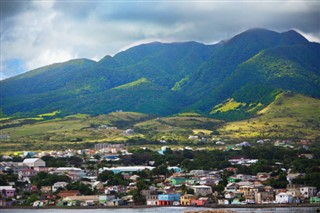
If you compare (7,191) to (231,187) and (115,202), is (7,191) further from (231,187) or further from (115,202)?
(231,187)

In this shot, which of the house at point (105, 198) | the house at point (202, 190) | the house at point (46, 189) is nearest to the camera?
the house at point (105, 198)

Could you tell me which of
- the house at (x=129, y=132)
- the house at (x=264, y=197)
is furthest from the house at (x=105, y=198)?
the house at (x=129, y=132)

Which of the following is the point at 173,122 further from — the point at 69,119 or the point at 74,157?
the point at 74,157

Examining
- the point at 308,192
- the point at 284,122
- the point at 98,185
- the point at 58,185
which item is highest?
the point at 284,122

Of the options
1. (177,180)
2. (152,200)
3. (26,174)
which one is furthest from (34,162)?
(152,200)

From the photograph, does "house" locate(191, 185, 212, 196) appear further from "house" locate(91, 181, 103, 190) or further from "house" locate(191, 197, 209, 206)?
"house" locate(91, 181, 103, 190)

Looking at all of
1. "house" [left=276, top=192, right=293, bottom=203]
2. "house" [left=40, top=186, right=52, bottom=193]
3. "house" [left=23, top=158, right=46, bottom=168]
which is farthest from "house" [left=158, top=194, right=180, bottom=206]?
"house" [left=23, top=158, right=46, bottom=168]

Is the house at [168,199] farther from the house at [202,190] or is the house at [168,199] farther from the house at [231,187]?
the house at [231,187]
